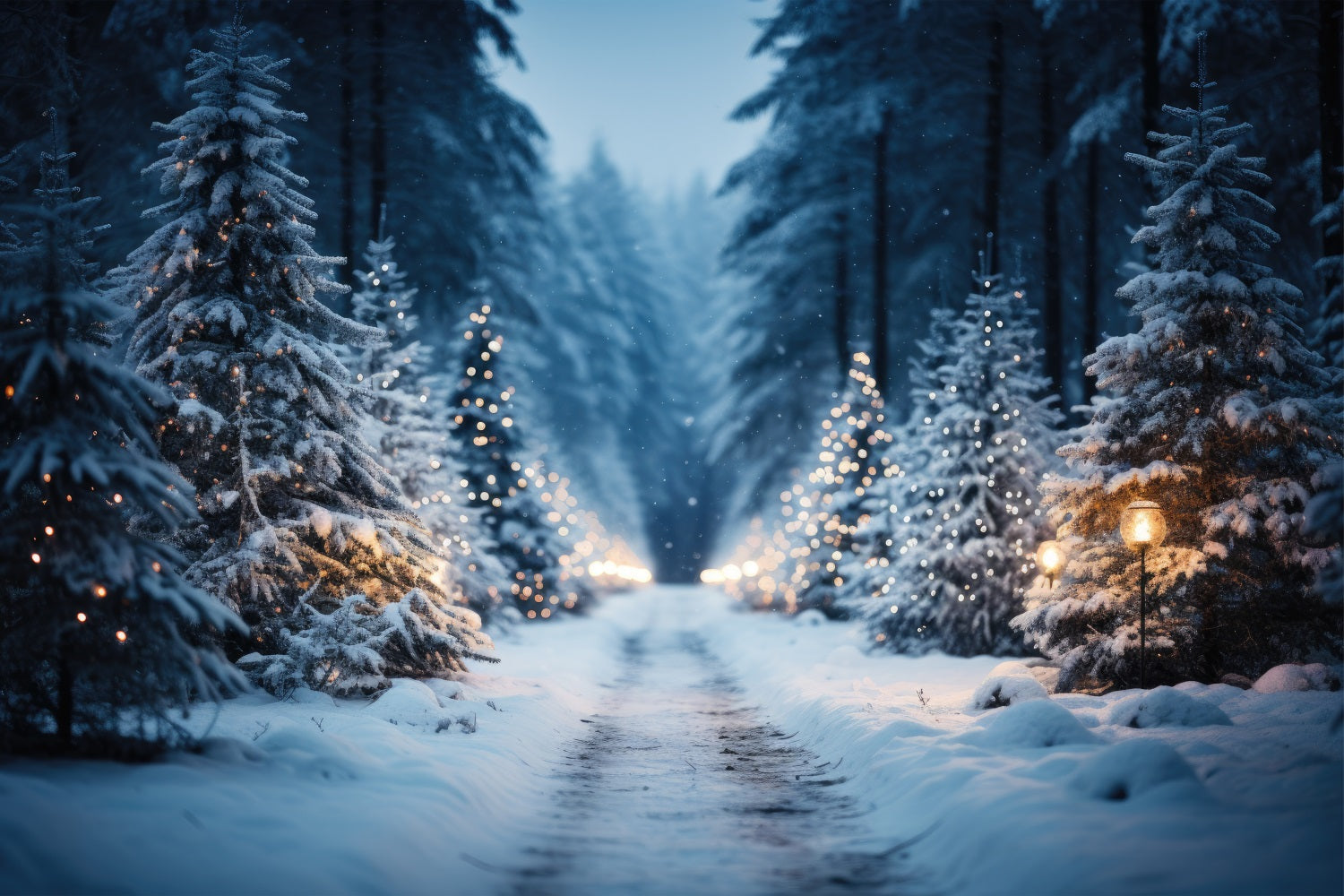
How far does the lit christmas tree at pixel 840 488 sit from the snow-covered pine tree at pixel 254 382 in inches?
619

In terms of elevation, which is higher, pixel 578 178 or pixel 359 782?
pixel 578 178

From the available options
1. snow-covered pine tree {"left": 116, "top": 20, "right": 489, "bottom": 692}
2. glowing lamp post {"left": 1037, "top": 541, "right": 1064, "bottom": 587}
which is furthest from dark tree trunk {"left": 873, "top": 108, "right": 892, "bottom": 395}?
snow-covered pine tree {"left": 116, "top": 20, "right": 489, "bottom": 692}

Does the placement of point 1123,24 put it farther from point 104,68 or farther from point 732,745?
point 104,68

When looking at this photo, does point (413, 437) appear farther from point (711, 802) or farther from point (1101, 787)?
point (1101, 787)

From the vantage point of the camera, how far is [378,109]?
23.9 meters

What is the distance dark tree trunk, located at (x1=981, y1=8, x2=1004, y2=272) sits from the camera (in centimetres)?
2419

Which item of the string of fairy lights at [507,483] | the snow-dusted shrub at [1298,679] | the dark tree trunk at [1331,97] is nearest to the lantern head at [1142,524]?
the snow-dusted shrub at [1298,679]

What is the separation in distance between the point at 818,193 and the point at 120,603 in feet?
90.8

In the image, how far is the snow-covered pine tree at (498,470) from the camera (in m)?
26.5

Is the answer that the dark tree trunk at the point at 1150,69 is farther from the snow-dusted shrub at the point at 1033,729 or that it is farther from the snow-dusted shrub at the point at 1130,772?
the snow-dusted shrub at the point at 1130,772

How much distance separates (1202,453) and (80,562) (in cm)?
1231

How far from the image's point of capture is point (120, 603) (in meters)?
7.64

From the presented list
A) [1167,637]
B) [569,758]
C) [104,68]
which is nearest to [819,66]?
[104,68]

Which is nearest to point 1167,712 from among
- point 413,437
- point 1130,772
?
point 1130,772
